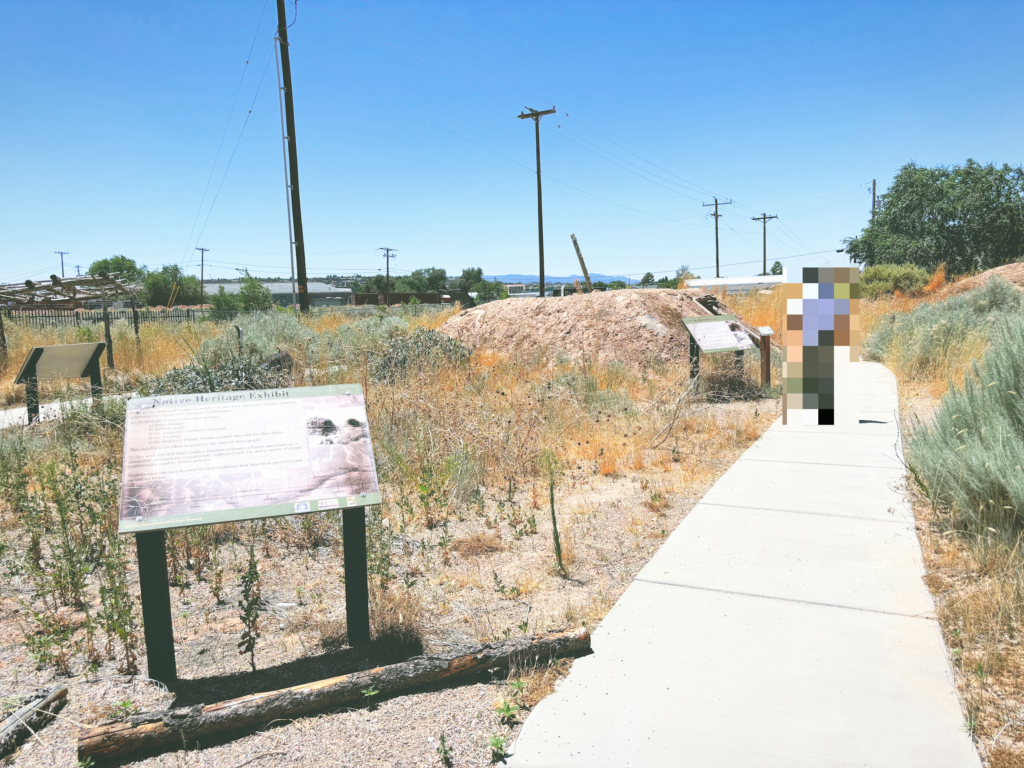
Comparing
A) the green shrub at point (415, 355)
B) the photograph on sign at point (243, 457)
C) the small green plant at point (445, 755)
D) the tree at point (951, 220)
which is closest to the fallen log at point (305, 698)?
the small green plant at point (445, 755)

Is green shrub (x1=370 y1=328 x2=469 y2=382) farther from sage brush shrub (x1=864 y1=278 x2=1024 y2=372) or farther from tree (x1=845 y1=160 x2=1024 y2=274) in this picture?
tree (x1=845 y1=160 x2=1024 y2=274)

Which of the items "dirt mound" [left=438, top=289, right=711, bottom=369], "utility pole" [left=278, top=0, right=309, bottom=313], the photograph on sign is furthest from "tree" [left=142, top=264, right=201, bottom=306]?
the photograph on sign

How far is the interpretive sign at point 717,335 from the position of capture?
31.4ft

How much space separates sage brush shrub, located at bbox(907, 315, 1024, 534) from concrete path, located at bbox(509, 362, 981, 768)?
0.40 m

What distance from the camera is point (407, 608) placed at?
370cm

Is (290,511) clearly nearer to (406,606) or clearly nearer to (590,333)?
(406,606)

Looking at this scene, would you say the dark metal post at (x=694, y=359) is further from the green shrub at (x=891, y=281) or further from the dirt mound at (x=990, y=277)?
the green shrub at (x=891, y=281)

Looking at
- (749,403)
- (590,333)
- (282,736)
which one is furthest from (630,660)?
(590,333)

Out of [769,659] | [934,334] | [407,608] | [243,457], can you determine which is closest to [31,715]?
[243,457]

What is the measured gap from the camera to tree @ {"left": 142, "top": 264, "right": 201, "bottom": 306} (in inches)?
3511

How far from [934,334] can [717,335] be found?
13.8 feet

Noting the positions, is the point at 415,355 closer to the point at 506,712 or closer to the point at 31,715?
the point at 31,715

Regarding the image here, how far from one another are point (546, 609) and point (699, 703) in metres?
1.14

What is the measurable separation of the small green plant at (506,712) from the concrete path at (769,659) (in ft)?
0.28
